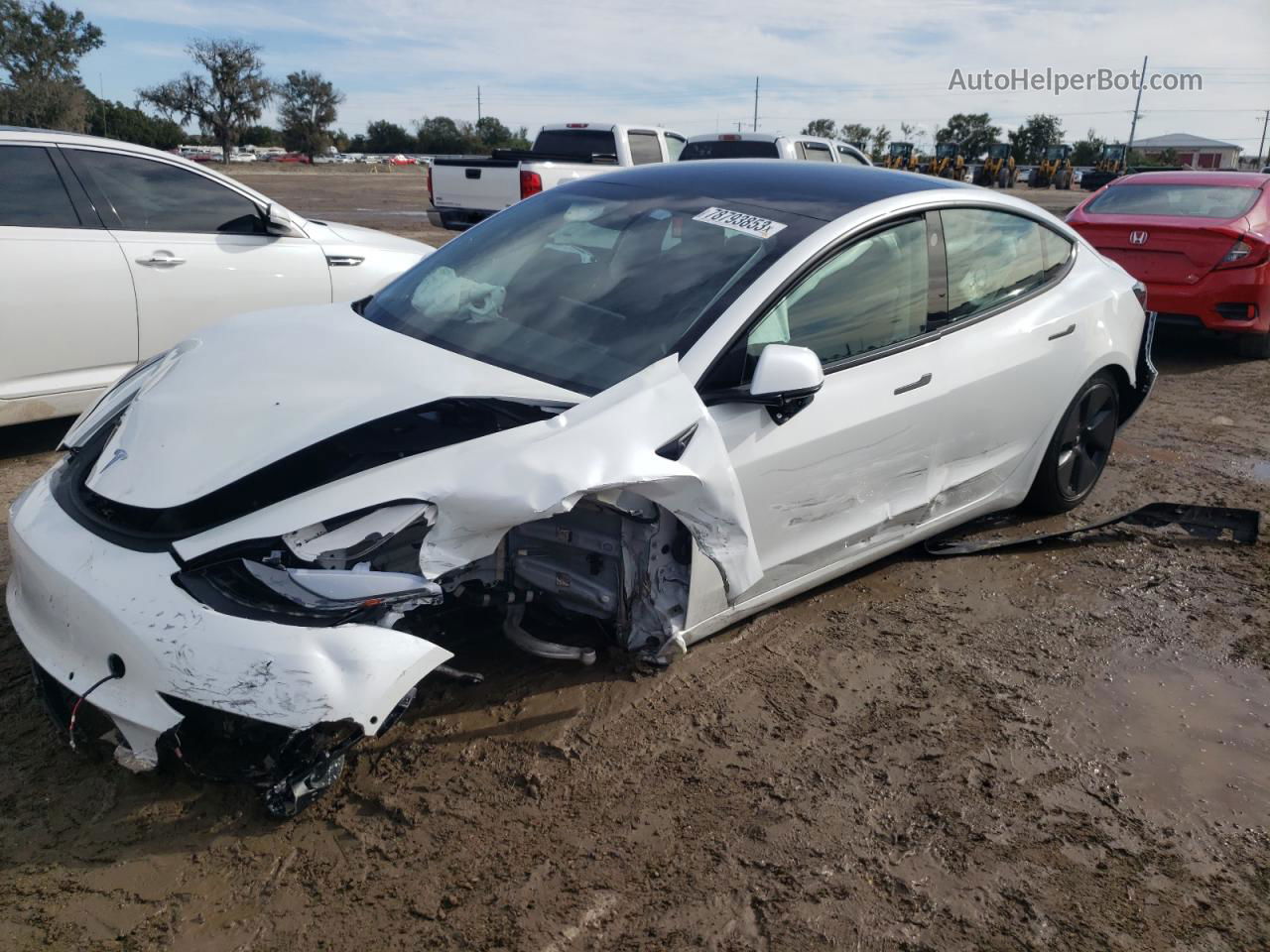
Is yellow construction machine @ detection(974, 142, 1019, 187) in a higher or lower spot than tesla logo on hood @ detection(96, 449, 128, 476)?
higher

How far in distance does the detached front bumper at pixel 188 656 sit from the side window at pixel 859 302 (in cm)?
154

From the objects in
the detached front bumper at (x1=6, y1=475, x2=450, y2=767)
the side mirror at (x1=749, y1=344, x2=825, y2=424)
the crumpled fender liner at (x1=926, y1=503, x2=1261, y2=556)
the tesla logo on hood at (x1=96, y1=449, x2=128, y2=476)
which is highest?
the side mirror at (x1=749, y1=344, x2=825, y2=424)

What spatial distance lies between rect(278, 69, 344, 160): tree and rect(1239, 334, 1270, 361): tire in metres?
72.0

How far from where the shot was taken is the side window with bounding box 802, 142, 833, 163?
15.1 meters

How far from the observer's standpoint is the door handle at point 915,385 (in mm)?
3613

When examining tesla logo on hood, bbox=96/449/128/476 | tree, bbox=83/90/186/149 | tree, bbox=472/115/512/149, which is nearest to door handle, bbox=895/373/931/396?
tesla logo on hood, bbox=96/449/128/476

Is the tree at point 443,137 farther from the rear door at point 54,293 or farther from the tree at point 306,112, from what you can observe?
the rear door at point 54,293

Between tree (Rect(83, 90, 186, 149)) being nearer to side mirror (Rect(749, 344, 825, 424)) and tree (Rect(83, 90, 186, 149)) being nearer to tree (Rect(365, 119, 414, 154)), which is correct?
tree (Rect(365, 119, 414, 154))

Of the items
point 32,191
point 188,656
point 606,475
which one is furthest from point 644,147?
point 188,656

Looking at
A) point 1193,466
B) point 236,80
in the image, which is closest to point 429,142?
point 236,80

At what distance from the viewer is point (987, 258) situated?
4.19 metres

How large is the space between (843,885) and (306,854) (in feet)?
4.44

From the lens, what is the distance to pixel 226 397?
2973 mm

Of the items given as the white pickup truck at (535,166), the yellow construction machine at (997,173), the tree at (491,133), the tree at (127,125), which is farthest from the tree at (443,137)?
the white pickup truck at (535,166)
